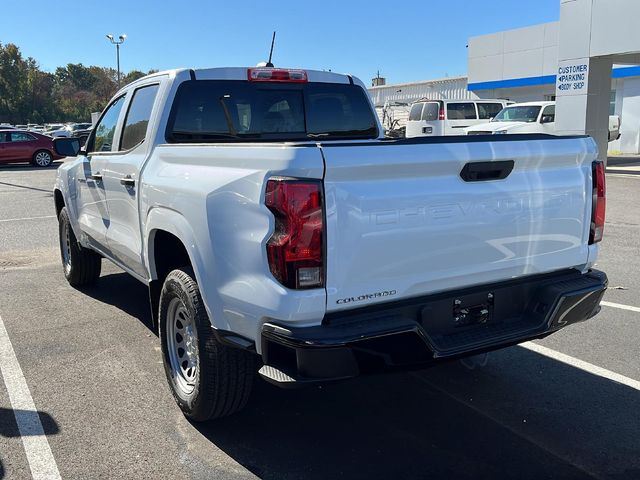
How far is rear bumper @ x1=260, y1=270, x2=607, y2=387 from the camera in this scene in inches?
109

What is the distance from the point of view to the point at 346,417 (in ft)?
12.5

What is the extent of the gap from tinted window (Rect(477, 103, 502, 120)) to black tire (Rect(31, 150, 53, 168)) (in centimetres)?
1676

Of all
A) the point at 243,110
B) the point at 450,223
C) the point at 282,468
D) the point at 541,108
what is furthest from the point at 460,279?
the point at 541,108

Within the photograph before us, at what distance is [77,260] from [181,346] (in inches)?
122

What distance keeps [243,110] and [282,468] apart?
101 inches

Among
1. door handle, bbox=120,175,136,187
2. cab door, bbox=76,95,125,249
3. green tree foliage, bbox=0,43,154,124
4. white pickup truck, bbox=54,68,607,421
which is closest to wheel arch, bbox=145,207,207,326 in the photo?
white pickup truck, bbox=54,68,607,421

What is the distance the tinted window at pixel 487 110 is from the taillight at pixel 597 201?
67.5 feet

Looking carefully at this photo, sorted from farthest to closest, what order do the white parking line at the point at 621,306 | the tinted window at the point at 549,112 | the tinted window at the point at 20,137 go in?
the tinted window at the point at 20,137 < the tinted window at the point at 549,112 < the white parking line at the point at 621,306

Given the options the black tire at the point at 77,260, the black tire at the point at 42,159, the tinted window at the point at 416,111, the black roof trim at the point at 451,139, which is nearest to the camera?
the black roof trim at the point at 451,139

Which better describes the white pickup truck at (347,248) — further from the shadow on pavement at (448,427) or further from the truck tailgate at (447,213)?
the shadow on pavement at (448,427)

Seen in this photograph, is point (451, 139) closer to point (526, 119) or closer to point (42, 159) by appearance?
point (526, 119)

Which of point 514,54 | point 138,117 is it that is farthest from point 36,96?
point 138,117

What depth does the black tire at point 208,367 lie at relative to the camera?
3.36 meters

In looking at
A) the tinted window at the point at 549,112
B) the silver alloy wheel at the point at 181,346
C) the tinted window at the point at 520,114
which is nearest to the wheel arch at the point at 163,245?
the silver alloy wheel at the point at 181,346
